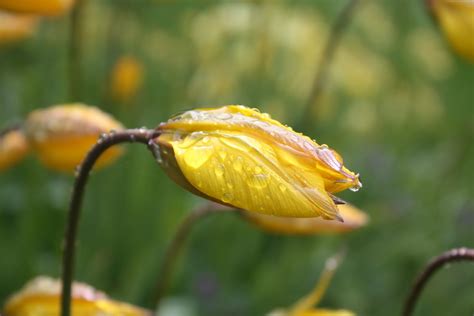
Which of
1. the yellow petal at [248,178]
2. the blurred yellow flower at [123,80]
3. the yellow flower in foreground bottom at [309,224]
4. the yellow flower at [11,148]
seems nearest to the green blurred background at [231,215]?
the blurred yellow flower at [123,80]

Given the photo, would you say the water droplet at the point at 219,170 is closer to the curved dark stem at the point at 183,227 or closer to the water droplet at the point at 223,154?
the water droplet at the point at 223,154

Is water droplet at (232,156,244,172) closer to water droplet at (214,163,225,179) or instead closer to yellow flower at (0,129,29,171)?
water droplet at (214,163,225,179)

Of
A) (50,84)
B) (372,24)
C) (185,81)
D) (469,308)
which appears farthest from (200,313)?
(372,24)

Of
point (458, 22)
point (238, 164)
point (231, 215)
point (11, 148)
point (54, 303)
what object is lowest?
point (231, 215)

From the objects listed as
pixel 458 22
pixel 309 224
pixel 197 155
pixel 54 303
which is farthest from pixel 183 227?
pixel 458 22

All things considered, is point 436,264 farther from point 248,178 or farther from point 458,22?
point 458,22

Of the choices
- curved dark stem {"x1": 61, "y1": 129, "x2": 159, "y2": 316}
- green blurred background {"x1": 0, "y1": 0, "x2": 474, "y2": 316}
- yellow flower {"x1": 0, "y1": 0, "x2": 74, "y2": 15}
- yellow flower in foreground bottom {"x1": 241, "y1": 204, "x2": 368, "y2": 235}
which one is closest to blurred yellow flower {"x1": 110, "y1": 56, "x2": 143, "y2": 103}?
green blurred background {"x1": 0, "y1": 0, "x2": 474, "y2": 316}
